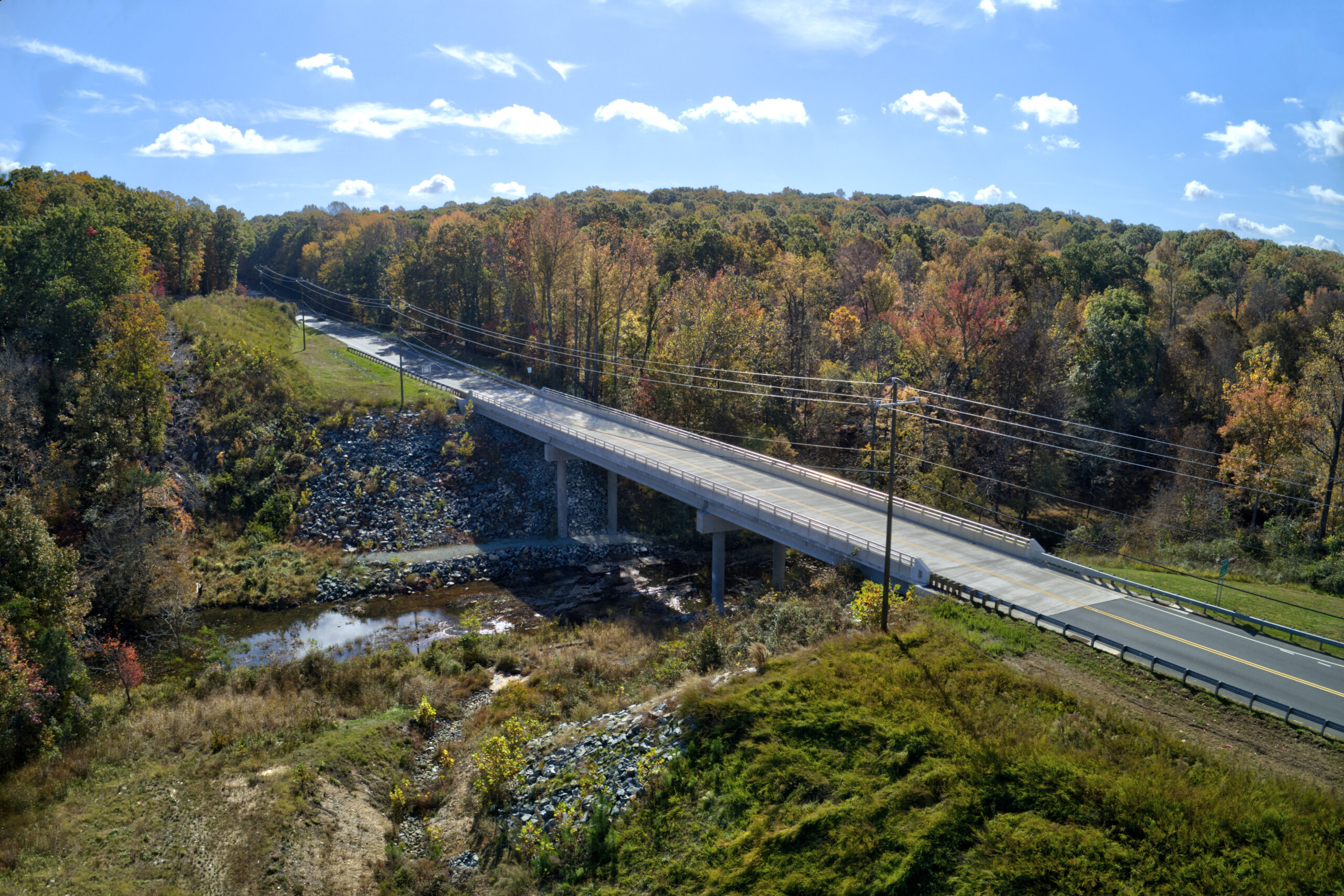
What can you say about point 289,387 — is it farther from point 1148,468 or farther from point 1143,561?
point 1148,468

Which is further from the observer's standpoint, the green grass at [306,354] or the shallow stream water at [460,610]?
the green grass at [306,354]

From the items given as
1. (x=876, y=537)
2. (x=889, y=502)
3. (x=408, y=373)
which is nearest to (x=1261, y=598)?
(x=876, y=537)

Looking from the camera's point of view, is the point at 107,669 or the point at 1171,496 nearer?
the point at 107,669

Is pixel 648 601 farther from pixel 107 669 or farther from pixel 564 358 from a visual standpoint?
pixel 564 358

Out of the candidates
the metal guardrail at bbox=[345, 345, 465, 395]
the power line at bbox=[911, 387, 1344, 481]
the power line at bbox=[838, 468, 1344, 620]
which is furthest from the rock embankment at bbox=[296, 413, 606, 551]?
the power line at bbox=[911, 387, 1344, 481]

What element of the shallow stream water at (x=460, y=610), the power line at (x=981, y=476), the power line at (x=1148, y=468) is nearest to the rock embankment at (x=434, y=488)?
the shallow stream water at (x=460, y=610)

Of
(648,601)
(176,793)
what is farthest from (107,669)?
(648,601)

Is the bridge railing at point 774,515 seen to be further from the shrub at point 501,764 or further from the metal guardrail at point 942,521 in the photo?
the shrub at point 501,764
